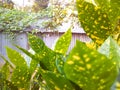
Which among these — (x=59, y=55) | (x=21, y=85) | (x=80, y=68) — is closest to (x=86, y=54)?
(x=80, y=68)

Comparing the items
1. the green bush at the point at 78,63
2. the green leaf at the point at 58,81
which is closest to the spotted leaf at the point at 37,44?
the green bush at the point at 78,63

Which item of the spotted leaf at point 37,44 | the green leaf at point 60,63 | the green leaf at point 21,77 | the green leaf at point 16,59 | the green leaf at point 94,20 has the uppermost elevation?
the green leaf at point 94,20

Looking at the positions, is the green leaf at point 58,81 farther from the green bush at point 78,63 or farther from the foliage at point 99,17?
the foliage at point 99,17

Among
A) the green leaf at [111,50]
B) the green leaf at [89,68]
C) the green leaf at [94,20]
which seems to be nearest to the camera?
the green leaf at [89,68]

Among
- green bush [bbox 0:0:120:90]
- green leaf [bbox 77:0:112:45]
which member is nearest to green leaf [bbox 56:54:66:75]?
green bush [bbox 0:0:120:90]

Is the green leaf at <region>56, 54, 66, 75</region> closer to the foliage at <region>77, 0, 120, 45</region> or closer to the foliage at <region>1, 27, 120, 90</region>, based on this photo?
the foliage at <region>1, 27, 120, 90</region>

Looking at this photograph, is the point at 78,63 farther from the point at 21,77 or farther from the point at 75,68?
the point at 21,77
